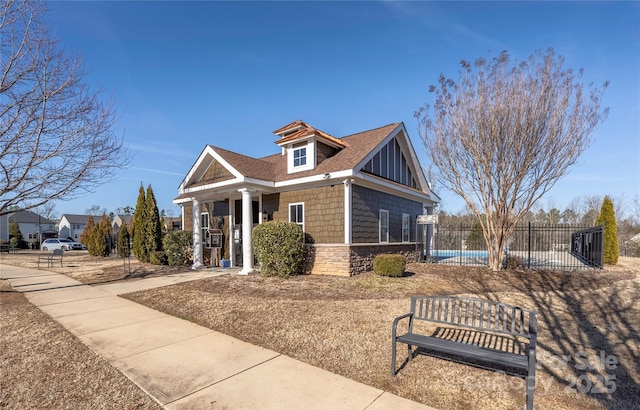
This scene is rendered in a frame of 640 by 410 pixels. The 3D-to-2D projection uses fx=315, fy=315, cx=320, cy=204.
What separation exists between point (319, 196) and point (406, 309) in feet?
21.1

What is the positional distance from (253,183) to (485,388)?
10419mm

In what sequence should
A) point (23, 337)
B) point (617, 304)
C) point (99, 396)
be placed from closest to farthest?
1. point (99, 396)
2. point (23, 337)
3. point (617, 304)

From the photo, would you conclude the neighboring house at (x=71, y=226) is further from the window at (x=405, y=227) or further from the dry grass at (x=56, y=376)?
the dry grass at (x=56, y=376)

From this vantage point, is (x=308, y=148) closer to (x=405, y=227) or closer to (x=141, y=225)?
(x=405, y=227)

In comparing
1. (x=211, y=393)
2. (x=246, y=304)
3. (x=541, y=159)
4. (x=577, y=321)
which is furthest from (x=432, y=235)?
(x=211, y=393)

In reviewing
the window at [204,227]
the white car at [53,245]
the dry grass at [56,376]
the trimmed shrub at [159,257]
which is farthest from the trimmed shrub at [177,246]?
the white car at [53,245]

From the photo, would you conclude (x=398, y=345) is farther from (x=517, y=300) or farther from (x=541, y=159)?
(x=541, y=159)

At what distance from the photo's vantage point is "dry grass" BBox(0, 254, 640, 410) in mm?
3641

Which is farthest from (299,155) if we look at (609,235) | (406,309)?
(609,235)

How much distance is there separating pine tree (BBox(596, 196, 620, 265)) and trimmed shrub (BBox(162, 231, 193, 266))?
20120mm

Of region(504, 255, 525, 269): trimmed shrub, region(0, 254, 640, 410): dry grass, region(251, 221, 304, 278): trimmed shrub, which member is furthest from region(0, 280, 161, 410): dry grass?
region(504, 255, 525, 269): trimmed shrub

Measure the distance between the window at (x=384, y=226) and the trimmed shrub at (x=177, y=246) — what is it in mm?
9572

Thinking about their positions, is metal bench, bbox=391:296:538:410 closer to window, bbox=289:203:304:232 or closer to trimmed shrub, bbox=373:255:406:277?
trimmed shrub, bbox=373:255:406:277

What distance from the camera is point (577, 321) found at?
6371mm
